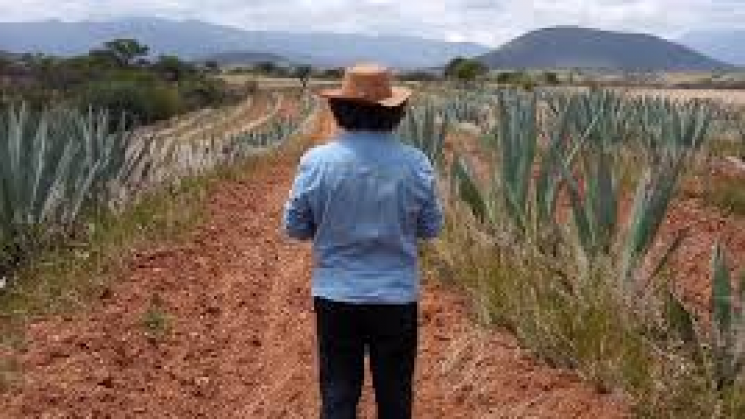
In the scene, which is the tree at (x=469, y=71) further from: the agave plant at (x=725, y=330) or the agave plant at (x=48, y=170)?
the agave plant at (x=725, y=330)

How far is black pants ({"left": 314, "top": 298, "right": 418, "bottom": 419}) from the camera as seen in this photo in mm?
4539

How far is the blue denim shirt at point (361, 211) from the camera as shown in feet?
14.7

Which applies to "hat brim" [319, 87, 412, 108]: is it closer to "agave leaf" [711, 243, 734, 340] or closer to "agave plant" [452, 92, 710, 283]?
"agave leaf" [711, 243, 734, 340]

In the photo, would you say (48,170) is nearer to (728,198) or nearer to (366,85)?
(366,85)

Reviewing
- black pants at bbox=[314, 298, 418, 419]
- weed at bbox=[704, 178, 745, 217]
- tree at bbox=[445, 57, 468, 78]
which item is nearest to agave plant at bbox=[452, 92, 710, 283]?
black pants at bbox=[314, 298, 418, 419]

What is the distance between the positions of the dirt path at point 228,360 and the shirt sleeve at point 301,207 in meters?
1.28

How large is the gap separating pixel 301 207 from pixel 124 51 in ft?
320

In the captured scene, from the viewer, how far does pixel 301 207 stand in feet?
15.0

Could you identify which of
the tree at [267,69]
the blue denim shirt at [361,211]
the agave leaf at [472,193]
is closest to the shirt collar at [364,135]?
the blue denim shirt at [361,211]

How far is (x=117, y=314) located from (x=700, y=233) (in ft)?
16.2

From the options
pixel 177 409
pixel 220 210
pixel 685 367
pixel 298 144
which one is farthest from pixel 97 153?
pixel 298 144

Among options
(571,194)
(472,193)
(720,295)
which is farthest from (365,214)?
(472,193)

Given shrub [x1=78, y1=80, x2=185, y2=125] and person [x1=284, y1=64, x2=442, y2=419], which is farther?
shrub [x1=78, y1=80, x2=185, y2=125]

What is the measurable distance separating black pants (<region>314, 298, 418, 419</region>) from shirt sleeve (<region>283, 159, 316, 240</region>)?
251 mm
